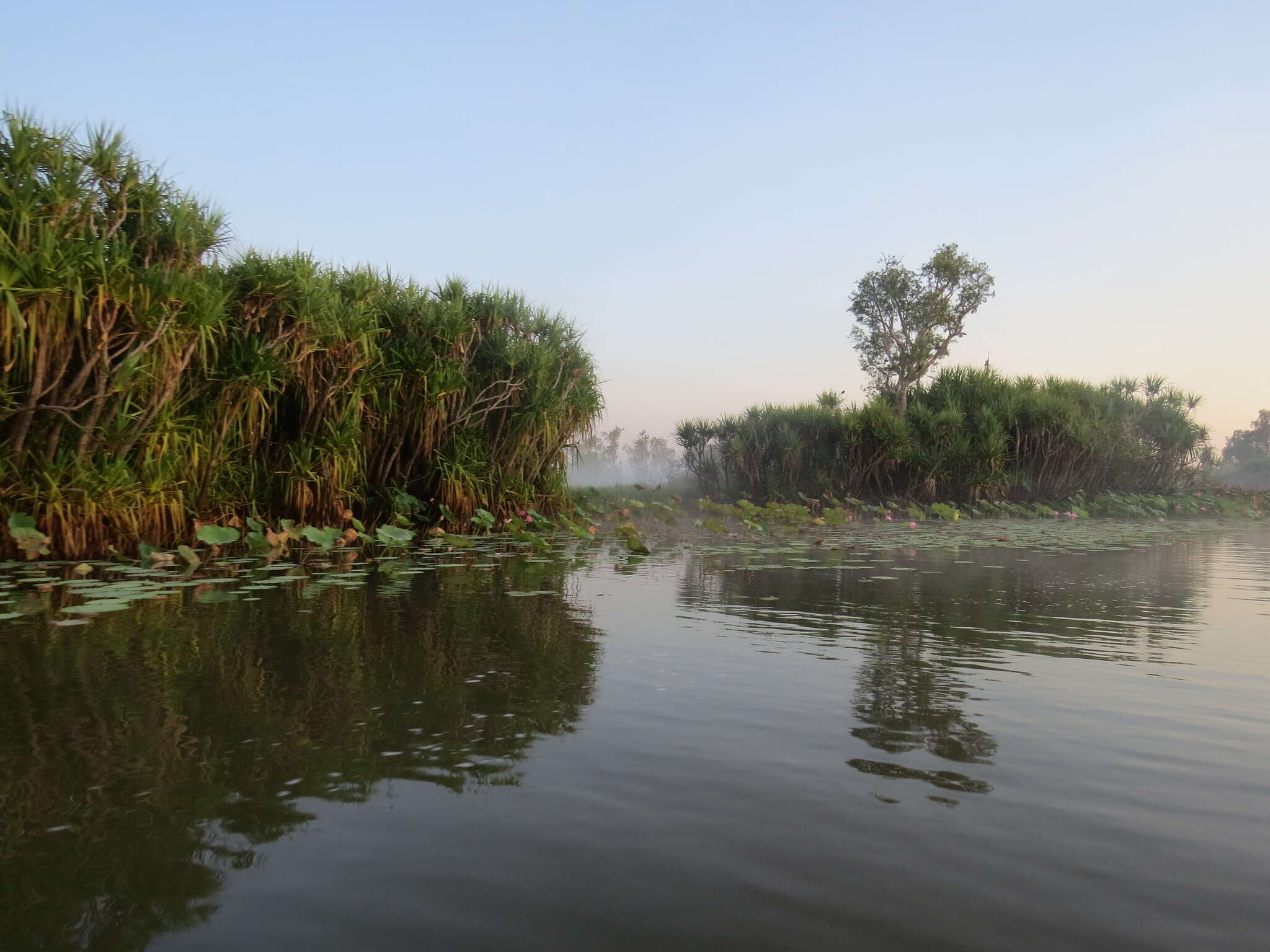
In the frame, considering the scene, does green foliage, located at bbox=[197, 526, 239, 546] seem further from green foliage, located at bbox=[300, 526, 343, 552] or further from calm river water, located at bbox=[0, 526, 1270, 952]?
calm river water, located at bbox=[0, 526, 1270, 952]

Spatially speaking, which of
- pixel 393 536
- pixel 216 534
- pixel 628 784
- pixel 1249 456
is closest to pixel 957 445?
pixel 393 536

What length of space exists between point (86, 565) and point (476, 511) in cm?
447

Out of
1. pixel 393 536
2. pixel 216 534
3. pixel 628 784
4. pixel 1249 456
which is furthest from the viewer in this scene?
pixel 1249 456

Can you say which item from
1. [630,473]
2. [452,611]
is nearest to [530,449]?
[452,611]

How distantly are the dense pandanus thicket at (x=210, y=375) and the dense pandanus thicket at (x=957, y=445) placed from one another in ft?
34.2

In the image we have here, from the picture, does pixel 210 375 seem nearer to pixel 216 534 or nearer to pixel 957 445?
pixel 216 534

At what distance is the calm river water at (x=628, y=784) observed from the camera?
125 centimetres

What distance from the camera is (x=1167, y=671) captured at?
9.53 feet

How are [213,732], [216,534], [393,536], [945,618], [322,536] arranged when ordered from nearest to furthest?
[213,732] < [945,618] < [216,534] < [322,536] < [393,536]

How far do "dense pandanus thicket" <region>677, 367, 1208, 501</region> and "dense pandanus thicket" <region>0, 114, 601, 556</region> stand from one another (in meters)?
10.4

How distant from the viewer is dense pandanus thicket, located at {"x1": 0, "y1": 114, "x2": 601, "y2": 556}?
609 cm

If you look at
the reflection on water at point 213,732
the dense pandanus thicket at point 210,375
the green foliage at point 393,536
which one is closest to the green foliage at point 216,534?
the dense pandanus thicket at point 210,375

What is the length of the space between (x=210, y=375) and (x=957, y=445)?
15503 millimetres

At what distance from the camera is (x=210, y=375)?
290 inches
